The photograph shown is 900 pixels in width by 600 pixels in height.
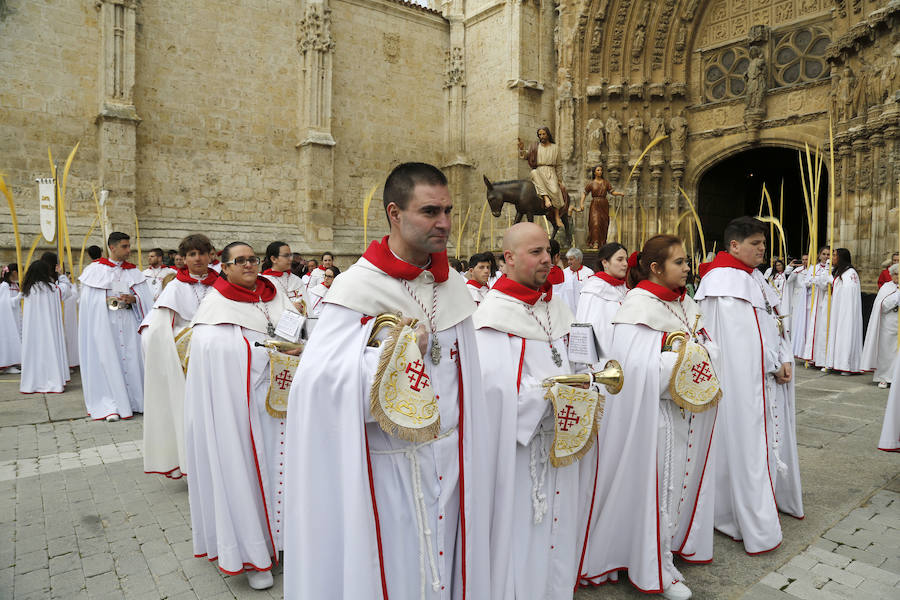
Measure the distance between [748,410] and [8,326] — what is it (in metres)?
11.8

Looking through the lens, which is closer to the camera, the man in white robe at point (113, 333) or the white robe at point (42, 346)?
the man in white robe at point (113, 333)

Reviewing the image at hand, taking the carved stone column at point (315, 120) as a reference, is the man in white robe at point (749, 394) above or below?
below

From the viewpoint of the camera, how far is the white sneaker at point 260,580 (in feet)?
10.6

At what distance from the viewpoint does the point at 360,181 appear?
64.7 ft

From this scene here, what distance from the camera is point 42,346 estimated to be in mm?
8555

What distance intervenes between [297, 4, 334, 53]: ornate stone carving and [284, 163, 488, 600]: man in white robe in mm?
17960

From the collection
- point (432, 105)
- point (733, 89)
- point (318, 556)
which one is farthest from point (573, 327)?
point (432, 105)

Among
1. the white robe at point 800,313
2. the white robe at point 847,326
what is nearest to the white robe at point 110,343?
the white robe at point 847,326

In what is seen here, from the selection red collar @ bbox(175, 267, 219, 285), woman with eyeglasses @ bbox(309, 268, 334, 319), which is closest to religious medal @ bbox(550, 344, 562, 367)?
red collar @ bbox(175, 267, 219, 285)

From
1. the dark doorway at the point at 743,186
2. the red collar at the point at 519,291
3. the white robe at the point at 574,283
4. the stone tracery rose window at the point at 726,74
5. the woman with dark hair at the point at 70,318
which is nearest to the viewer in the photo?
the red collar at the point at 519,291

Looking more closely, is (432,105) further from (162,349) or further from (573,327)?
(573,327)

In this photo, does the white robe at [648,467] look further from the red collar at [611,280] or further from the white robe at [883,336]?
the white robe at [883,336]

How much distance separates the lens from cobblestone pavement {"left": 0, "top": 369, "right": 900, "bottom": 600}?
10.6ft

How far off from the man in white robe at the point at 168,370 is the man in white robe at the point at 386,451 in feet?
8.78
